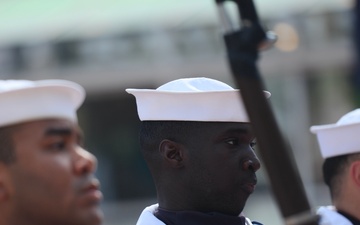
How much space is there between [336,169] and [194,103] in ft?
3.32

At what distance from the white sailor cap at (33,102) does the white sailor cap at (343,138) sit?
2232 mm

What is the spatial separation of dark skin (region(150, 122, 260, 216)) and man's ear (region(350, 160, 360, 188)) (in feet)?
2.62

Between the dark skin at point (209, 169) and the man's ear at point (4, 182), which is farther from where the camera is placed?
the dark skin at point (209, 169)

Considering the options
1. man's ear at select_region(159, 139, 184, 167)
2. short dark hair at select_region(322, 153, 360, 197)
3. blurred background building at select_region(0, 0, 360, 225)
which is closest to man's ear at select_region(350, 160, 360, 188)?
short dark hair at select_region(322, 153, 360, 197)

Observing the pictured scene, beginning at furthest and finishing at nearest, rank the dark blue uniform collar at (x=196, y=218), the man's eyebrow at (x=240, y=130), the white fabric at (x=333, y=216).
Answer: the white fabric at (x=333, y=216) < the man's eyebrow at (x=240, y=130) < the dark blue uniform collar at (x=196, y=218)

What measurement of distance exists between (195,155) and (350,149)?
106cm

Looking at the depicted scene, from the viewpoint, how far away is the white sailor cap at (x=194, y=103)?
5273 millimetres

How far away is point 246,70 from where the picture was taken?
332cm

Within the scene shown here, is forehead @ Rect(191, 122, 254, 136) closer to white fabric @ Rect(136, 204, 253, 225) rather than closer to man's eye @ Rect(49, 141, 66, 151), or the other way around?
white fabric @ Rect(136, 204, 253, 225)

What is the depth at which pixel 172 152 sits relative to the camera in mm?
5289

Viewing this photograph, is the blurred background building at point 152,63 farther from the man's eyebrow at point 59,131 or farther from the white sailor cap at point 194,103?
the man's eyebrow at point 59,131

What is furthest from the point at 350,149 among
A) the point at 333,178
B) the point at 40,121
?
the point at 40,121

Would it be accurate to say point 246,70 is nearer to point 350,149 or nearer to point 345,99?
point 350,149

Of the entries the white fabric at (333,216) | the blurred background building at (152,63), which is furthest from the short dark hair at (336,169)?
the blurred background building at (152,63)
